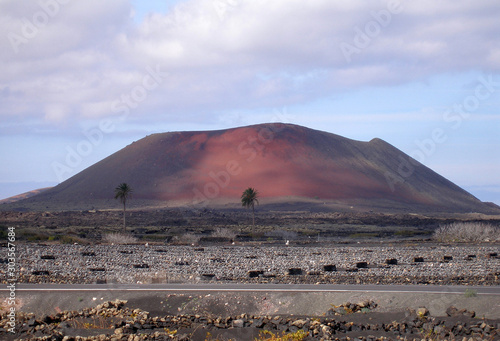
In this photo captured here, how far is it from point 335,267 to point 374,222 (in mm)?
47535

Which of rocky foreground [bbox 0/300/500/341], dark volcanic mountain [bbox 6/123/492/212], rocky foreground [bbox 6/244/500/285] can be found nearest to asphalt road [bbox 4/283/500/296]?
rocky foreground [bbox 0/300/500/341]

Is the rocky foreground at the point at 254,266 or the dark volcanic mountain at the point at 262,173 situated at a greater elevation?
the dark volcanic mountain at the point at 262,173

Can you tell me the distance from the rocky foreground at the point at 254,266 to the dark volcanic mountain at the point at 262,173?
221 ft

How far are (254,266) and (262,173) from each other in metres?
88.0

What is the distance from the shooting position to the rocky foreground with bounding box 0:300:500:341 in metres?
10.5

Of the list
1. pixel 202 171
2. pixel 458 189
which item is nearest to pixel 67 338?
pixel 202 171

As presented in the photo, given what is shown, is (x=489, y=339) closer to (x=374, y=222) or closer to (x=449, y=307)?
(x=449, y=307)

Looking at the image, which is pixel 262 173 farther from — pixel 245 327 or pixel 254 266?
pixel 245 327

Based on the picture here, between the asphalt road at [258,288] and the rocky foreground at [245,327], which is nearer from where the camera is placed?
the rocky foreground at [245,327]

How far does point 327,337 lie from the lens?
10422mm

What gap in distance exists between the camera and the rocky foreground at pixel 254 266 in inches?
786

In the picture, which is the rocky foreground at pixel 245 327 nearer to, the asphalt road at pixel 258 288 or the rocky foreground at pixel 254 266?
the asphalt road at pixel 258 288

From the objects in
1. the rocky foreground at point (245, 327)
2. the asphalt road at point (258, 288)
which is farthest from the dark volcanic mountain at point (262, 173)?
the rocky foreground at point (245, 327)

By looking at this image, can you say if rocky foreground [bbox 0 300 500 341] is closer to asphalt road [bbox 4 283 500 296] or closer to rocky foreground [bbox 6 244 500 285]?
asphalt road [bbox 4 283 500 296]
